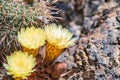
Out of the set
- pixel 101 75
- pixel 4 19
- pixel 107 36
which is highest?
pixel 4 19

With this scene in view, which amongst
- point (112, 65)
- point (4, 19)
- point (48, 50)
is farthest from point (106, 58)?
point (4, 19)

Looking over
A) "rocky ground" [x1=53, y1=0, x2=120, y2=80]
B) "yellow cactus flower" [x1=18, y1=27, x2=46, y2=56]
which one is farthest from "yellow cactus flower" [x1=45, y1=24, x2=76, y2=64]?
"rocky ground" [x1=53, y1=0, x2=120, y2=80]

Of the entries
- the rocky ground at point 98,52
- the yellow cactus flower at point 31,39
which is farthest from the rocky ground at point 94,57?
the yellow cactus flower at point 31,39

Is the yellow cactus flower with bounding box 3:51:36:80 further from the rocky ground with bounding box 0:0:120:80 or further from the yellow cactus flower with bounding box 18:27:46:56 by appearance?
the rocky ground with bounding box 0:0:120:80

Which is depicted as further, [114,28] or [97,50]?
[114,28]

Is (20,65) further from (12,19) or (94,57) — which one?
(94,57)

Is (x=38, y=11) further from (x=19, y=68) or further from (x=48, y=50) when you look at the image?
(x=19, y=68)
